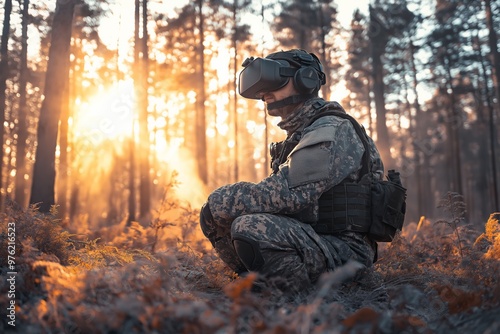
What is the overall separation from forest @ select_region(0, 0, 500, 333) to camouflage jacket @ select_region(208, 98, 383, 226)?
570 millimetres

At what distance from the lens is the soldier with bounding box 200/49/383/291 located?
10.7 feet

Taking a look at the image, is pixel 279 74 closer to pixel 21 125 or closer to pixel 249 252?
pixel 249 252

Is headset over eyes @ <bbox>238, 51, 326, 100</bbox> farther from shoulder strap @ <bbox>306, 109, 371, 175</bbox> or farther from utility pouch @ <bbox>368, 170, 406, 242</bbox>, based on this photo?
utility pouch @ <bbox>368, 170, 406, 242</bbox>

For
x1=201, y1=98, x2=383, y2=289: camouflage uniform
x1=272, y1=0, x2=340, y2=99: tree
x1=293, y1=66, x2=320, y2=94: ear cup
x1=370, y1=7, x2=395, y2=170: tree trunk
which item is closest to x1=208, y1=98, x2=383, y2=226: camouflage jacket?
x1=201, y1=98, x2=383, y2=289: camouflage uniform

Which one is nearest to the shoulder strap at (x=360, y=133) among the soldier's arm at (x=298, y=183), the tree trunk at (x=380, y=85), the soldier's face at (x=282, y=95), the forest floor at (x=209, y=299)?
the soldier's arm at (x=298, y=183)

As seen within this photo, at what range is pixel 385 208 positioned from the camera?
11.8ft

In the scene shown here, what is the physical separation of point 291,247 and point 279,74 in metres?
1.50

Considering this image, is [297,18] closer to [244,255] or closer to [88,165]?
[88,165]

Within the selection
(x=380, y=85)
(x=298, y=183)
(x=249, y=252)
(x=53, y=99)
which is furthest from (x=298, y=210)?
(x=380, y=85)

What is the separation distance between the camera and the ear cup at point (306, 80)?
151 inches

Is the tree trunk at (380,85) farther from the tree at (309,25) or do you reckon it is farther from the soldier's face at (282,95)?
the soldier's face at (282,95)

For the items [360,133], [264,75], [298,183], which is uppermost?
[264,75]

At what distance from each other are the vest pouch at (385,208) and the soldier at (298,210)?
151mm

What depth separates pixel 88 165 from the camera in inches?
1278
